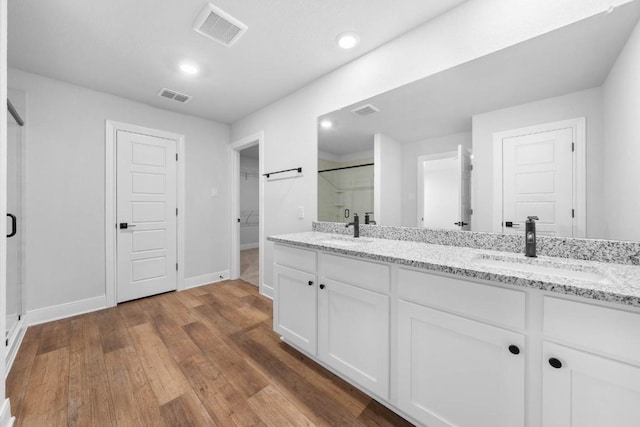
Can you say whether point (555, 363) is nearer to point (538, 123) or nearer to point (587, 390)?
point (587, 390)

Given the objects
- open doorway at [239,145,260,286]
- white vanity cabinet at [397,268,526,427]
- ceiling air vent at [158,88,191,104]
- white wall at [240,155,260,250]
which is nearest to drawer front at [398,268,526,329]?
white vanity cabinet at [397,268,526,427]

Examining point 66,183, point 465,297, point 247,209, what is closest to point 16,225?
point 66,183

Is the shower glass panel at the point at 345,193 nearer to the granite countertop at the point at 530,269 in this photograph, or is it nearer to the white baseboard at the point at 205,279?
the granite countertop at the point at 530,269

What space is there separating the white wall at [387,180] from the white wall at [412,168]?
40 mm

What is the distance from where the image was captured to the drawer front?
93 centimetres

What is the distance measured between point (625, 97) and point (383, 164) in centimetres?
124

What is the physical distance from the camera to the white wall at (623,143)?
106 centimetres

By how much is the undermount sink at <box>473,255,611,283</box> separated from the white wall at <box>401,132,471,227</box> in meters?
0.57

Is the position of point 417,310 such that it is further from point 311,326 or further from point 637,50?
point 637,50

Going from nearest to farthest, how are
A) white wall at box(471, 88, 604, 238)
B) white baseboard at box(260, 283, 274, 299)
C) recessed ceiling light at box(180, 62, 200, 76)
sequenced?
white wall at box(471, 88, 604, 238) < recessed ceiling light at box(180, 62, 200, 76) < white baseboard at box(260, 283, 274, 299)

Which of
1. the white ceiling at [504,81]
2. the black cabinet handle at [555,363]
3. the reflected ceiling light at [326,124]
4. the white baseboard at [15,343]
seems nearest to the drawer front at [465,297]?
the black cabinet handle at [555,363]

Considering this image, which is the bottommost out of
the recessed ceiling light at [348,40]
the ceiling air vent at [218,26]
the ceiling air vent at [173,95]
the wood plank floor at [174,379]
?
the wood plank floor at [174,379]

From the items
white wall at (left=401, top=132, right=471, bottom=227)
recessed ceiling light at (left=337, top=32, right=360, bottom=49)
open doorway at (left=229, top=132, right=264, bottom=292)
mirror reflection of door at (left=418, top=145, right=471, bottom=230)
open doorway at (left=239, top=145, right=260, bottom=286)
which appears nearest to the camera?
mirror reflection of door at (left=418, top=145, right=471, bottom=230)

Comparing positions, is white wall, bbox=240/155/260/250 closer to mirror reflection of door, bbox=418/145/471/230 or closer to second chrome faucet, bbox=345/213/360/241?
second chrome faucet, bbox=345/213/360/241
